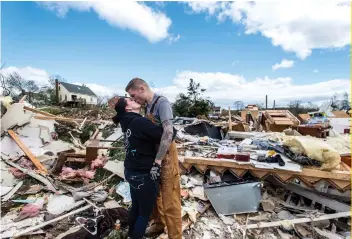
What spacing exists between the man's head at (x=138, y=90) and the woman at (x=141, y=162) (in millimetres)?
148

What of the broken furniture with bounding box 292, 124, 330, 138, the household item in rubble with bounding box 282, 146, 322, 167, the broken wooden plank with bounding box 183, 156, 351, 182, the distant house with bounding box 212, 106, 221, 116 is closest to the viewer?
the broken wooden plank with bounding box 183, 156, 351, 182

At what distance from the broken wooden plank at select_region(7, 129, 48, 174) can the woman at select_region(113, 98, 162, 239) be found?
3135 millimetres

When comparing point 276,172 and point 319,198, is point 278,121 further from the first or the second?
point 276,172

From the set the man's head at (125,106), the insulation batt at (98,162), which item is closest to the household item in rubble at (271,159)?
the man's head at (125,106)

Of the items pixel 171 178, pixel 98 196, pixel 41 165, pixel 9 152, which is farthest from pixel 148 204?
pixel 9 152

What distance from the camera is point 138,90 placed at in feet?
7.71

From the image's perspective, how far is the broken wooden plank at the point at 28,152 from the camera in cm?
466

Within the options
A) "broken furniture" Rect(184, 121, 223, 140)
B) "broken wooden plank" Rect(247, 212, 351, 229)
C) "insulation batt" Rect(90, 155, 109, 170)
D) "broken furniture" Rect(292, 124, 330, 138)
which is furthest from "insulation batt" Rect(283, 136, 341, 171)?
"broken furniture" Rect(184, 121, 223, 140)

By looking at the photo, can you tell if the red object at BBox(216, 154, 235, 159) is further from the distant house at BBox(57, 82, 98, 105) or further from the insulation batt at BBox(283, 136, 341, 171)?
the distant house at BBox(57, 82, 98, 105)

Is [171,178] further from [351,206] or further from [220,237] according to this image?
[351,206]

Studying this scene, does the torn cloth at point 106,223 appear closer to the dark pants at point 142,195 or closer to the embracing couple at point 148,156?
the embracing couple at point 148,156

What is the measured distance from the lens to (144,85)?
7.77ft

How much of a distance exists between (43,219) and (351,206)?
14.2 feet

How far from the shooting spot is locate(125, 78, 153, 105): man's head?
2334 millimetres
